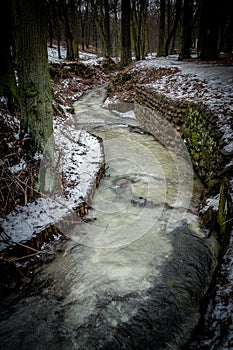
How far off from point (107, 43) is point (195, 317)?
22394 mm

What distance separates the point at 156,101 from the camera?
814 centimetres

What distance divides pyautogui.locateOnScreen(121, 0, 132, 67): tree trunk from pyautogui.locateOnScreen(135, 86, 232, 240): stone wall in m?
6.98

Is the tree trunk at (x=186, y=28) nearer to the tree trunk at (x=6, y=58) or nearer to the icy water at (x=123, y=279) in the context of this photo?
the tree trunk at (x=6, y=58)

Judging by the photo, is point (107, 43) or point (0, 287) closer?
point (0, 287)

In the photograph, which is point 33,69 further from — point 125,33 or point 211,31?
point 125,33

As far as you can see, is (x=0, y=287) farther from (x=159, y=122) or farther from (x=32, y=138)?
(x=159, y=122)

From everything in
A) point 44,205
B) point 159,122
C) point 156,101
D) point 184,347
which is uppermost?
point 156,101

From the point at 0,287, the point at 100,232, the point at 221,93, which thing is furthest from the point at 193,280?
the point at 221,93

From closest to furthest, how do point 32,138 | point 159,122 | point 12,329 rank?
1. point 12,329
2. point 32,138
3. point 159,122

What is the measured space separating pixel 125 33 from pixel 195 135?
11516mm

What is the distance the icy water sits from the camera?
246cm

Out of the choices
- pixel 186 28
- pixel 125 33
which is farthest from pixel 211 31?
pixel 125 33

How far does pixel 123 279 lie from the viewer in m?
3.08

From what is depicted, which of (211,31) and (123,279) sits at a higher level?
(211,31)
